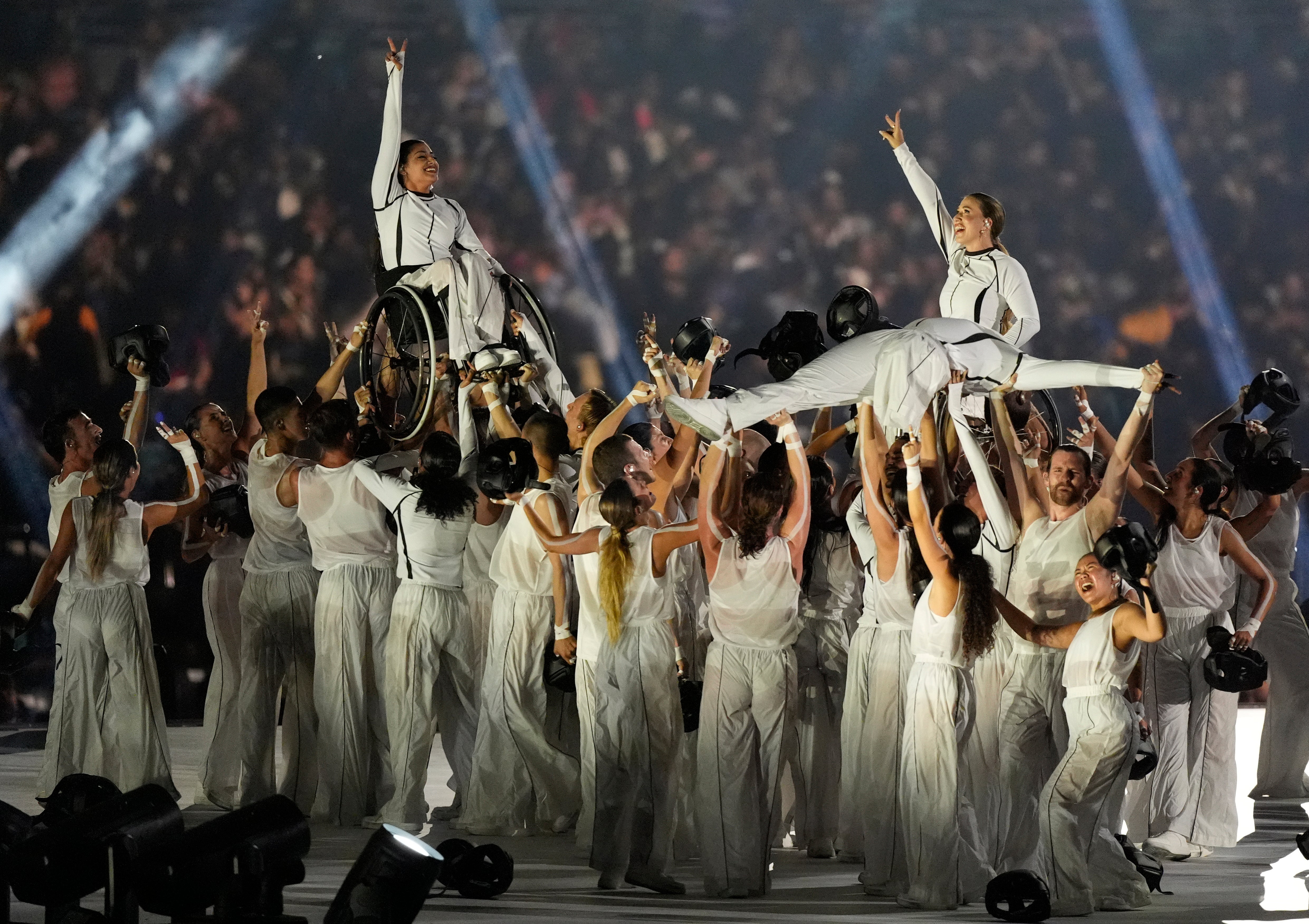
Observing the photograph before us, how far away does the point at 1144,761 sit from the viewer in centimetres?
517

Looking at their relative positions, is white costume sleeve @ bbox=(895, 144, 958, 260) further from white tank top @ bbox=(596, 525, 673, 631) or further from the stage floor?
the stage floor

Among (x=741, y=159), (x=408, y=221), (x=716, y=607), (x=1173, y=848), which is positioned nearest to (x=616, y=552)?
(x=716, y=607)

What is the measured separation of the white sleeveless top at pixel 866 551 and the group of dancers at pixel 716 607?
0.01 meters

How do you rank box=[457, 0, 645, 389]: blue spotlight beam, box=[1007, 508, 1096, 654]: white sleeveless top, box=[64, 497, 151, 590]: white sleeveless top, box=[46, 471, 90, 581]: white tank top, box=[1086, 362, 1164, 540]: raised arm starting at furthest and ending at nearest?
1. box=[457, 0, 645, 389]: blue spotlight beam
2. box=[46, 471, 90, 581]: white tank top
3. box=[64, 497, 151, 590]: white sleeveless top
4. box=[1007, 508, 1096, 654]: white sleeveless top
5. box=[1086, 362, 1164, 540]: raised arm

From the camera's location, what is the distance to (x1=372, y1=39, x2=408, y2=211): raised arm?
643 centimetres

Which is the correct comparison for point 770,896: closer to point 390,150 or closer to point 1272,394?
point 1272,394

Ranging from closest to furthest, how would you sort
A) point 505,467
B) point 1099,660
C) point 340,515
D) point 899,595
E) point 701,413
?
point 1099,660 → point 701,413 → point 899,595 → point 505,467 → point 340,515

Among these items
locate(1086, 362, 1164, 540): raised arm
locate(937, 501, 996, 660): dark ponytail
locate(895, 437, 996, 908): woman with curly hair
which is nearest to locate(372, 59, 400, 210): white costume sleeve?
locate(895, 437, 996, 908): woman with curly hair

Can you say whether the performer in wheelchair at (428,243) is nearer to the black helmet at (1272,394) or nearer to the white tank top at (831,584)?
the white tank top at (831,584)

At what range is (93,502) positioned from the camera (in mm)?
6281

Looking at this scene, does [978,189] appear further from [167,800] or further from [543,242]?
[167,800]

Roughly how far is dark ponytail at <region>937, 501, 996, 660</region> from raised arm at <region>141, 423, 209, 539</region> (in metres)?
2.79

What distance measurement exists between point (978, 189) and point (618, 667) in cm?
607

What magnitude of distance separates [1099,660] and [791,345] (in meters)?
1.83
